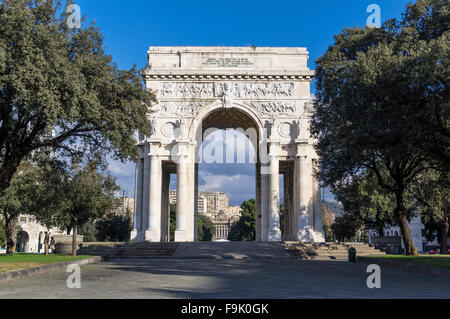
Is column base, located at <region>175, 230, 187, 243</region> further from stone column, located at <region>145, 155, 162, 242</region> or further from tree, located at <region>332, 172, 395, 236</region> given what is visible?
tree, located at <region>332, 172, 395, 236</region>

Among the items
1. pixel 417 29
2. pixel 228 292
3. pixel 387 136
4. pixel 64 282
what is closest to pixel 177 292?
pixel 228 292

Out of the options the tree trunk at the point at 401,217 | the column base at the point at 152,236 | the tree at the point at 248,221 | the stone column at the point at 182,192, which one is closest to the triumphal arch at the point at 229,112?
the stone column at the point at 182,192

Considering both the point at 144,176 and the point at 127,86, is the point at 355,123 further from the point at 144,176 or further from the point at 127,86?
the point at 144,176

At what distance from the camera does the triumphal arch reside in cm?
4059

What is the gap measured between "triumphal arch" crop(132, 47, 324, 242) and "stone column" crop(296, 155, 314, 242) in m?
0.09

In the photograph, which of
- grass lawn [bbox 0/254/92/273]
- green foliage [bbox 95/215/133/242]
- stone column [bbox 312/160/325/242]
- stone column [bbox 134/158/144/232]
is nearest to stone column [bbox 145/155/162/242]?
stone column [bbox 134/158/144/232]

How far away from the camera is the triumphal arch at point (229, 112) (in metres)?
40.6

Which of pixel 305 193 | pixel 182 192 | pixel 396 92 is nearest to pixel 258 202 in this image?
pixel 305 193

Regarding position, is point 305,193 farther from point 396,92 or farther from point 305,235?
point 396,92

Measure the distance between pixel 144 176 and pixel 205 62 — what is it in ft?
40.3

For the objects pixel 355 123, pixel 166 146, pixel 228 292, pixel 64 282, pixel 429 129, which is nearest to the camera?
pixel 228 292

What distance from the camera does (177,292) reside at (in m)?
11.0

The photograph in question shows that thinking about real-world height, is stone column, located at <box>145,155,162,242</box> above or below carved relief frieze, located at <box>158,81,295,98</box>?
below
